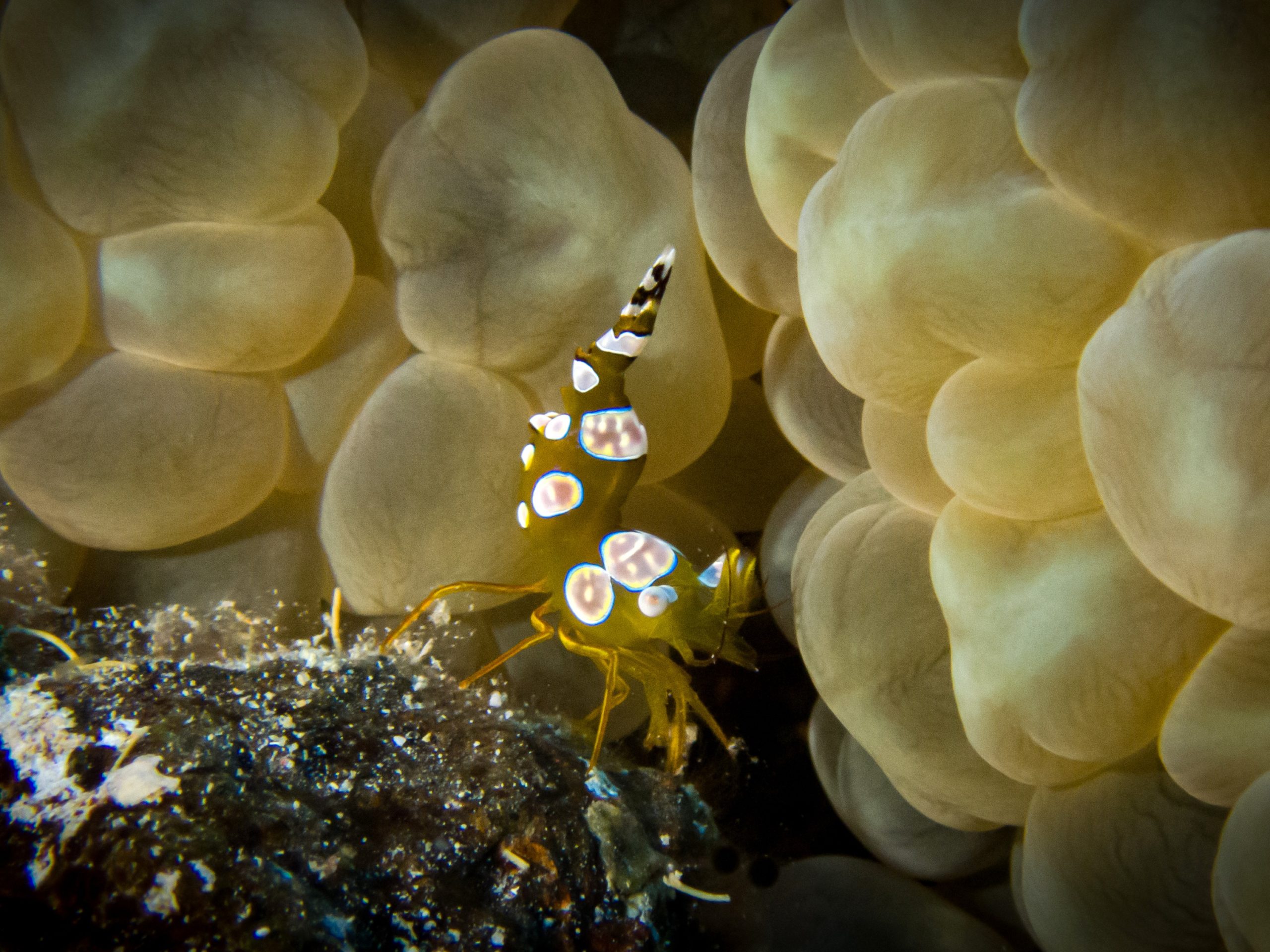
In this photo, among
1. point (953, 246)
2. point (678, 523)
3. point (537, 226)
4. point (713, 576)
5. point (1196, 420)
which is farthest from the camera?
point (678, 523)

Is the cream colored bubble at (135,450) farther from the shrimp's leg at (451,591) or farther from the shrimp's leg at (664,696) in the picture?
the shrimp's leg at (664,696)

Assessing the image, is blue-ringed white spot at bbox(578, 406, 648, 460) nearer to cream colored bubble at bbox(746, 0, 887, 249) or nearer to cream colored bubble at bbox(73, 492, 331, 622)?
cream colored bubble at bbox(746, 0, 887, 249)

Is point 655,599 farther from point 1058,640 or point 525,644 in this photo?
point 1058,640

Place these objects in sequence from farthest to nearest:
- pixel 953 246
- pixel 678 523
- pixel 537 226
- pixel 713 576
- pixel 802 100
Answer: pixel 678 523, pixel 713 576, pixel 537 226, pixel 802 100, pixel 953 246

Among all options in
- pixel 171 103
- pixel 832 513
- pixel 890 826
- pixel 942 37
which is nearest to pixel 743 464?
pixel 832 513

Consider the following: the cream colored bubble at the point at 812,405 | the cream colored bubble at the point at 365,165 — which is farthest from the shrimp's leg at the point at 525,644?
the cream colored bubble at the point at 365,165

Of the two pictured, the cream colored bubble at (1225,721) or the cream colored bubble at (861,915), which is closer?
the cream colored bubble at (1225,721)
